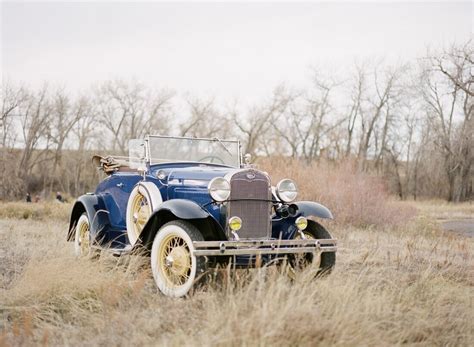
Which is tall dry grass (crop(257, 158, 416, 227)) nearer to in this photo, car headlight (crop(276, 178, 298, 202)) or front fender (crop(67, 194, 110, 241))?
front fender (crop(67, 194, 110, 241))

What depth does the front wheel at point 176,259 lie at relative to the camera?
5379mm

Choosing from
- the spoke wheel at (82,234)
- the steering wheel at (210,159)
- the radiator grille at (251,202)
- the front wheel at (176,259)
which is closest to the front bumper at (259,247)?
the front wheel at (176,259)

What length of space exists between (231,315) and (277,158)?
13029mm

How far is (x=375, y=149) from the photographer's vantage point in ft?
138

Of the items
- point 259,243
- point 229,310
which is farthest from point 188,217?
point 229,310

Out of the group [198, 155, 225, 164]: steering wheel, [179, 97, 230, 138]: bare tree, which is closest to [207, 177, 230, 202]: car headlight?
[198, 155, 225, 164]: steering wheel

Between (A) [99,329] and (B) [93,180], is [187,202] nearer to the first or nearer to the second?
(A) [99,329]

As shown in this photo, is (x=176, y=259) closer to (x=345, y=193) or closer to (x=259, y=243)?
A: (x=259, y=243)

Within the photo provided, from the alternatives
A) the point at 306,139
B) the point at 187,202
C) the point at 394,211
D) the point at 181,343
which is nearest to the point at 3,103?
the point at 306,139

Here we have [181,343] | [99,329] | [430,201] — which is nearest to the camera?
[181,343]

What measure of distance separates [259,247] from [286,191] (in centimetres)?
114

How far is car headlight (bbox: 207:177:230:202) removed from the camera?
5.99 metres

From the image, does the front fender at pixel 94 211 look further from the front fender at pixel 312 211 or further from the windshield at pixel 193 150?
the front fender at pixel 312 211

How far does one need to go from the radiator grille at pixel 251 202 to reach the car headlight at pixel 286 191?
0.21 metres
